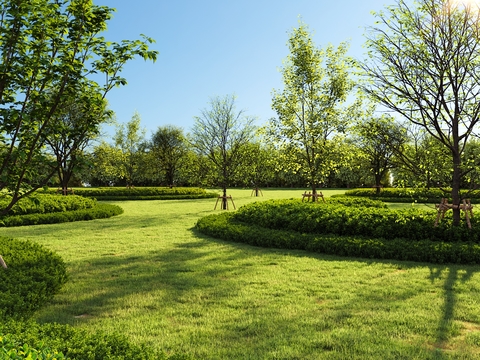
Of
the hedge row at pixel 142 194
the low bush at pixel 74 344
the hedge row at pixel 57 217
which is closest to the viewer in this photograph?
the low bush at pixel 74 344

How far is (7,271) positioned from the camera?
19.8 ft

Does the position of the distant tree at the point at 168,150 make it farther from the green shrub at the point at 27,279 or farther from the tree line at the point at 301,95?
the green shrub at the point at 27,279

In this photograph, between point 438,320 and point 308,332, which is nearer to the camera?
point 308,332

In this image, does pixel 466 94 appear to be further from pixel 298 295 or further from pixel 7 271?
pixel 7 271

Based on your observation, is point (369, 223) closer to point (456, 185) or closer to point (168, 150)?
A: point (456, 185)

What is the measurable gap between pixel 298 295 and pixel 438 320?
193 cm

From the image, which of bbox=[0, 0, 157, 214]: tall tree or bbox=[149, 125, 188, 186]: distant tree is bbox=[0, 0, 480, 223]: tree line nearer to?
bbox=[0, 0, 157, 214]: tall tree

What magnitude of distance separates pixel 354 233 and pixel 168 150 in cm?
4080

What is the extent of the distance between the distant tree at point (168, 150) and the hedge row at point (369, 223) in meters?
35.5

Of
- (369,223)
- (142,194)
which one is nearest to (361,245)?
(369,223)

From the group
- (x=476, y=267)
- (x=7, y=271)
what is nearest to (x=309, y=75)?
(x=476, y=267)

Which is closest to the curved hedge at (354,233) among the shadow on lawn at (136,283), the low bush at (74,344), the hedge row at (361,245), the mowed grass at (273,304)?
the hedge row at (361,245)

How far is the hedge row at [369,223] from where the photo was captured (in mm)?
9336

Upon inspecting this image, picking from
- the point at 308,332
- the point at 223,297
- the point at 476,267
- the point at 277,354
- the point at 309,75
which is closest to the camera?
the point at 277,354
